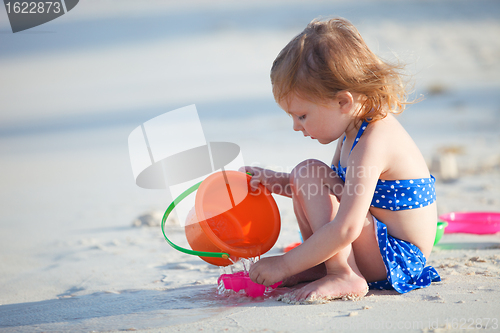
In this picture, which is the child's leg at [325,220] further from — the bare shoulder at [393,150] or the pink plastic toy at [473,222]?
the pink plastic toy at [473,222]

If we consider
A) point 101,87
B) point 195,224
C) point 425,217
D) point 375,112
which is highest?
point 101,87

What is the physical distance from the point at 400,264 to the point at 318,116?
1.99 ft

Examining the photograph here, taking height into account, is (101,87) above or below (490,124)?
above

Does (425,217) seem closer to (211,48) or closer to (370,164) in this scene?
(370,164)

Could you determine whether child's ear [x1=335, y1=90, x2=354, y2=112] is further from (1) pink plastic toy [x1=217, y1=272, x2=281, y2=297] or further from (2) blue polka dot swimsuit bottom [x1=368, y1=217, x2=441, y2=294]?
(1) pink plastic toy [x1=217, y1=272, x2=281, y2=297]

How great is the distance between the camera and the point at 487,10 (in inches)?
659

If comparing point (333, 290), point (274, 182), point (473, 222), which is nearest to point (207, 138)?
point (473, 222)

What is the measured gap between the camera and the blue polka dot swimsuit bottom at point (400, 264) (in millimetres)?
1662

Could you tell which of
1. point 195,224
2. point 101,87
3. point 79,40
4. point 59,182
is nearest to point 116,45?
point 79,40

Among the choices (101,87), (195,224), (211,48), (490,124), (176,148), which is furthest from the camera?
(211,48)

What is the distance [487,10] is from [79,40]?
13862 mm

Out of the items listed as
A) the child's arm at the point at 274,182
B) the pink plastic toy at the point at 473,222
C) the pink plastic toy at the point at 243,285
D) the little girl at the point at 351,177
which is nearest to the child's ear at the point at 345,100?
the little girl at the point at 351,177

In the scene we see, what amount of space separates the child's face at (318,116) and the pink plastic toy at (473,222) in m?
1.32

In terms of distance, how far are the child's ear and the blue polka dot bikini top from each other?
84mm
